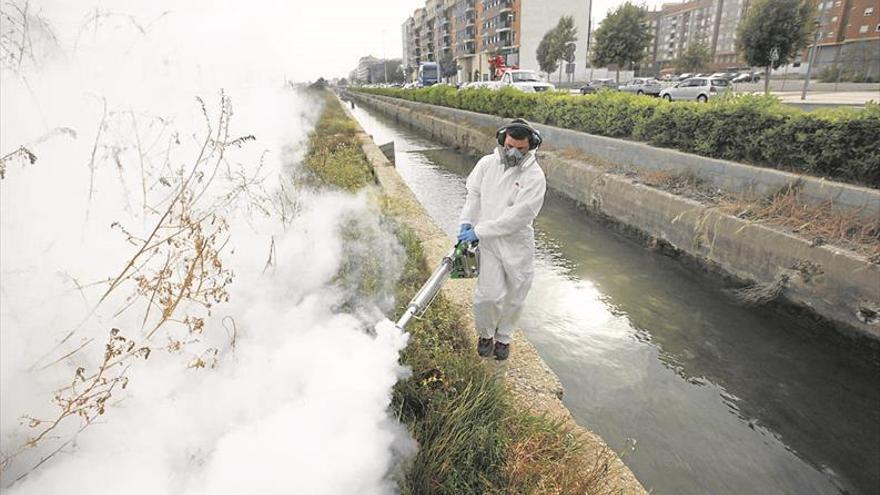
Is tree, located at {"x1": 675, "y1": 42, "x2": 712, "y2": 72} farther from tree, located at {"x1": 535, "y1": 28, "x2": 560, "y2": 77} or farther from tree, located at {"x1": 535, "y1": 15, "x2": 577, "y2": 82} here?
tree, located at {"x1": 535, "y1": 28, "x2": 560, "y2": 77}

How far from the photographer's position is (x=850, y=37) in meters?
50.5

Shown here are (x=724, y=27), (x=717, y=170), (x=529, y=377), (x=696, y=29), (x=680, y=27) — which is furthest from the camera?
(x=680, y=27)

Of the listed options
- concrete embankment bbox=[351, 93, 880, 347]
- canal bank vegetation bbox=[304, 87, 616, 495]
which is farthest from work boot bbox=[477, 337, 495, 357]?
concrete embankment bbox=[351, 93, 880, 347]

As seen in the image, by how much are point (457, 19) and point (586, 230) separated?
2804 inches

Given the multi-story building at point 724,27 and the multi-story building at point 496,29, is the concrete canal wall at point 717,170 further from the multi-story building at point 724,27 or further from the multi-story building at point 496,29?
the multi-story building at point 724,27

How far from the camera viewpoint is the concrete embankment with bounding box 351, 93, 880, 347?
16.0 feet

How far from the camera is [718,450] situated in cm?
377

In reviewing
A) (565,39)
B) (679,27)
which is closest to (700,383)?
(565,39)

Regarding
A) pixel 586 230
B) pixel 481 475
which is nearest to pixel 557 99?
pixel 586 230

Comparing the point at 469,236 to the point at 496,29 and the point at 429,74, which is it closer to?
the point at 429,74

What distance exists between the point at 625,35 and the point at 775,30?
13.2m

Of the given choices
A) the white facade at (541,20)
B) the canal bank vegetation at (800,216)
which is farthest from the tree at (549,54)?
the canal bank vegetation at (800,216)

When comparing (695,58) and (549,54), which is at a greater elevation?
(549,54)

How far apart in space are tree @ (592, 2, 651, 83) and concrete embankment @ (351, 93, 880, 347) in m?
25.1
